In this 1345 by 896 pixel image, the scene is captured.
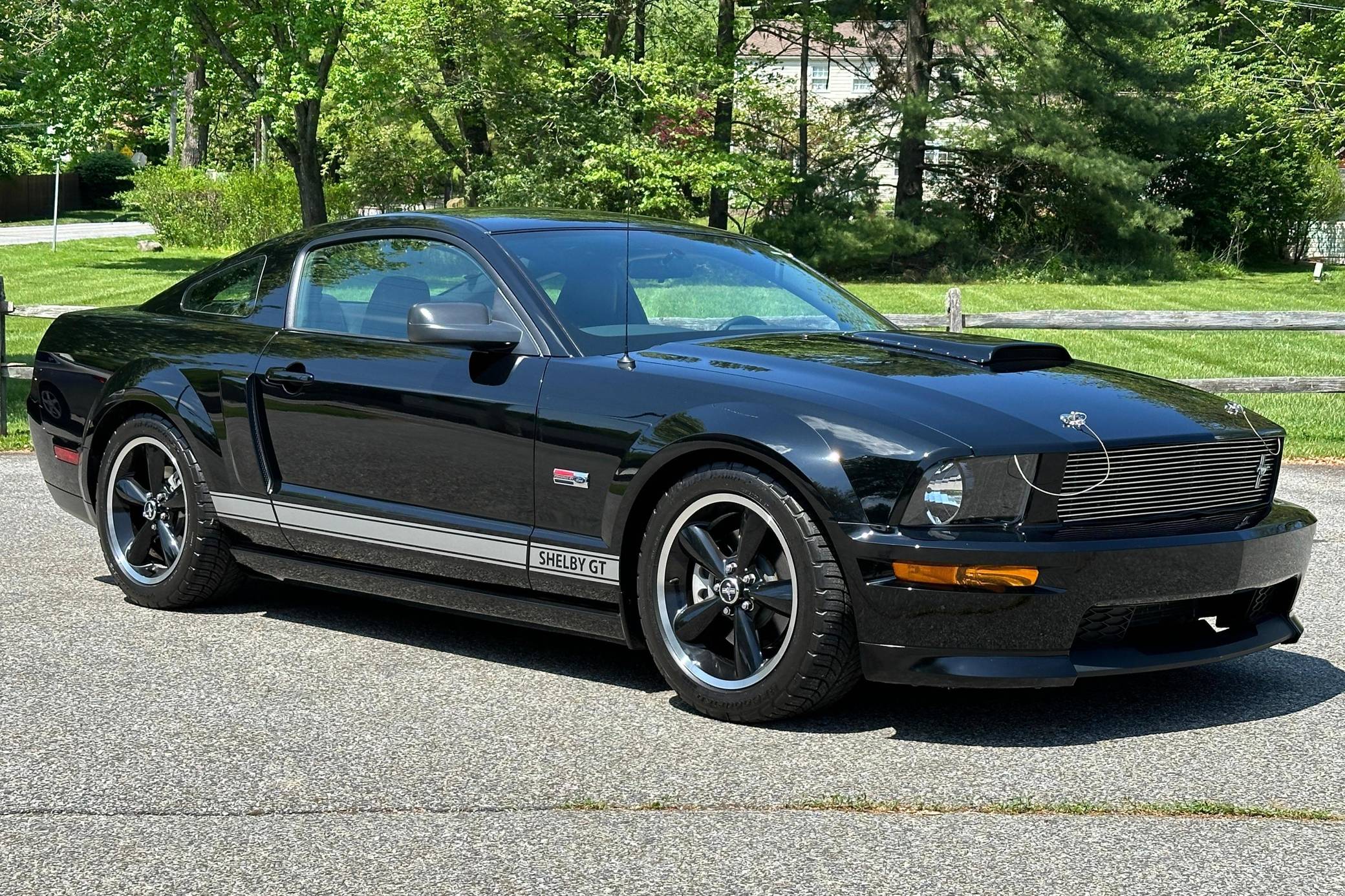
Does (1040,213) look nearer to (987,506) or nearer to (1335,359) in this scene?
(1335,359)

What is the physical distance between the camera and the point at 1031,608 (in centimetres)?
450

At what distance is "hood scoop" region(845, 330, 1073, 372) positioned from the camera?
5252 millimetres

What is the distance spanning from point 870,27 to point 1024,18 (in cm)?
356

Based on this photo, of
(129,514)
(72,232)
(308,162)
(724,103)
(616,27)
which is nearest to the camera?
(129,514)

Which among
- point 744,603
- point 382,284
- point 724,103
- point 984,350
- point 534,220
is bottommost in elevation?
point 744,603

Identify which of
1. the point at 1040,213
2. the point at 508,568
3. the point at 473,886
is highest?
the point at 1040,213

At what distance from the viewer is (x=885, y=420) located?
462 cm

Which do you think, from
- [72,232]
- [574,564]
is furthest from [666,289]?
[72,232]

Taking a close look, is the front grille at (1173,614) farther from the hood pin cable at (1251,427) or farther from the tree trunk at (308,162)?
the tree trunk at (308,162)

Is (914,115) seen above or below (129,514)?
above

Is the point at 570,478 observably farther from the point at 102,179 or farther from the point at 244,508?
the point at 102,179

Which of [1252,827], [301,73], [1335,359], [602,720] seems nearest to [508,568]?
[602,720]

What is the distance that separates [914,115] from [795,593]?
1191 inches

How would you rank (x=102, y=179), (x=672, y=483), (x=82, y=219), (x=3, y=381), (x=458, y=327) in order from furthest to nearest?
(x=102, y=179)
(x=82, y=219)
(x=3, y=381)
(x=458, y=327)
(x=672, y=483)
